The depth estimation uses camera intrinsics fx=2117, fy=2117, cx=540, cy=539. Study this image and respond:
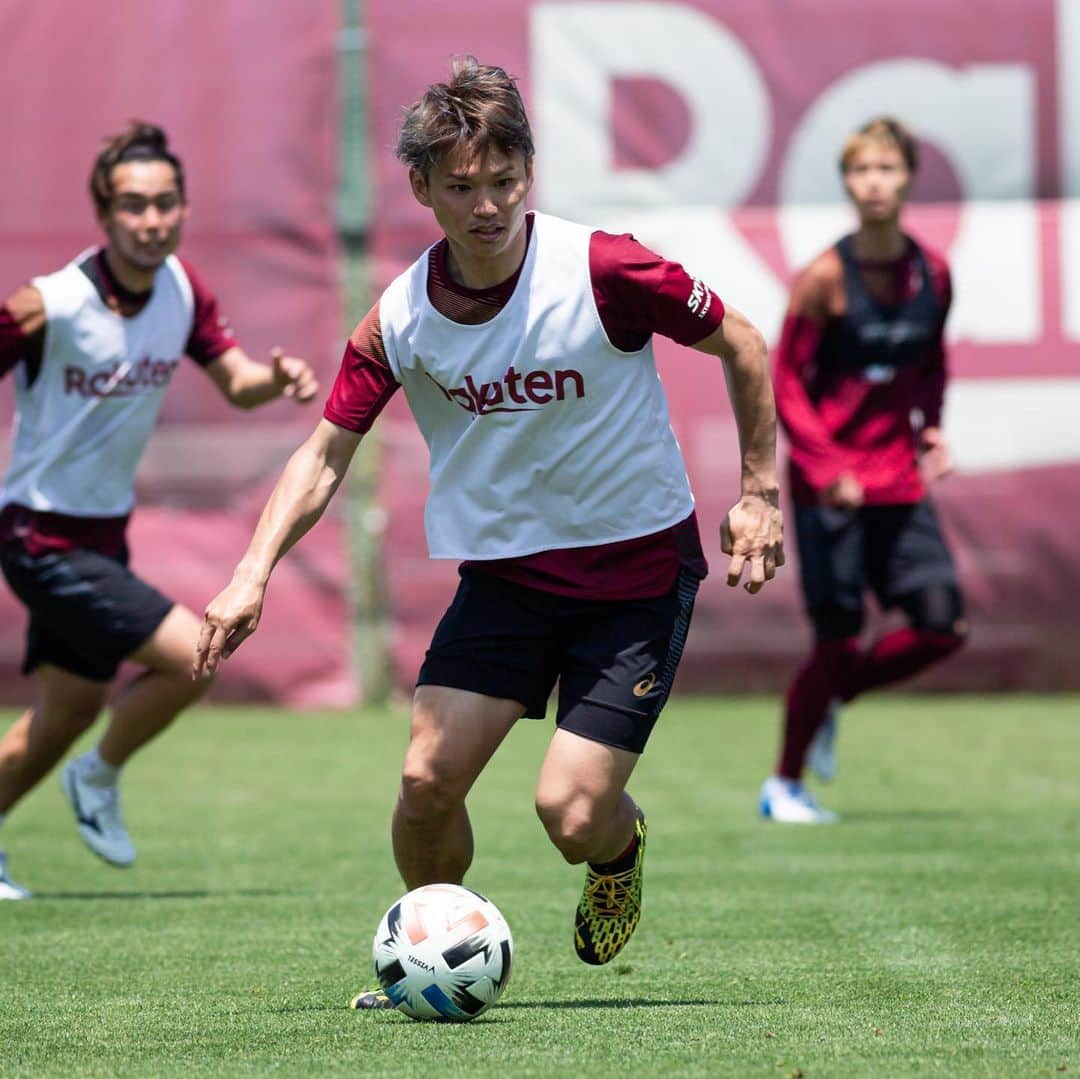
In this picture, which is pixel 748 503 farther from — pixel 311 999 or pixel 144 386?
pixel 144 386

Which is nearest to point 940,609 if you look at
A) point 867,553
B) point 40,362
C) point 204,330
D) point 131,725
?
point 867,553

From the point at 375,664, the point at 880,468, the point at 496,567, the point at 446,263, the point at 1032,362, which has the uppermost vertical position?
the point at 446,263

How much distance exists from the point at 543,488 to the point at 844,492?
318 cm

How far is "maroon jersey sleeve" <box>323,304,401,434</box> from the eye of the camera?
457cm

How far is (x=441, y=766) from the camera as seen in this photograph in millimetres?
4520

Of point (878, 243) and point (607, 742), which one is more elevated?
point (878, 243)

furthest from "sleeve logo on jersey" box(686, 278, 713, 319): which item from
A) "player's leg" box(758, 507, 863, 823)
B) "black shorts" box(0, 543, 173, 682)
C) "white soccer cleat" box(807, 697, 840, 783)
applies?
"white soccer cleat" box(807, 697, 840, 783)

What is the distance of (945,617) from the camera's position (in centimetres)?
784

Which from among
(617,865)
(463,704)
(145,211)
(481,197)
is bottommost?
(617,865)

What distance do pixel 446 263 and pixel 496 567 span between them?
68 cm

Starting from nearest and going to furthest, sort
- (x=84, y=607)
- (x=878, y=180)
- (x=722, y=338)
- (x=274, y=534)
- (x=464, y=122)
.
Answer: (x=464, y=122) → (x=274, y=534) → (x=722, y=338) → (x=84, y=607) → (x=878, y=180)

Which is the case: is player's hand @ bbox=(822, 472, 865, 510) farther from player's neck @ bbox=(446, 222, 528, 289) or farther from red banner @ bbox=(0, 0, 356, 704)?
red banner @ bbox=(0, 0, 356, 704)

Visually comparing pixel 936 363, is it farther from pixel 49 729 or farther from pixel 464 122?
pixel 464 122

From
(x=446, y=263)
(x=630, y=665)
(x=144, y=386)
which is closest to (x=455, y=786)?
(x=630, y=665)
